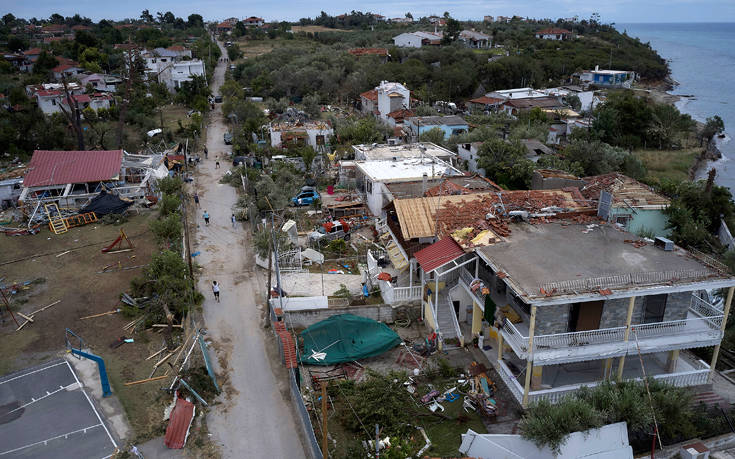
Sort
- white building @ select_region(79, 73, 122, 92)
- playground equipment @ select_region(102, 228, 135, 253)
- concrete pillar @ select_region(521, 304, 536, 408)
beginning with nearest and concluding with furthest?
1. concrete pillar @ select_region(521, 304, 536, 408)
2. playground equipment @ select_region(102, 228, 135, 253)
3. white building @ select_region(79, 73, 122, 92)

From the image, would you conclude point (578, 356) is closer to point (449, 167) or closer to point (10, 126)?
point (449, 167)

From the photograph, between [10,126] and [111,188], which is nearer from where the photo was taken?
[111,188]

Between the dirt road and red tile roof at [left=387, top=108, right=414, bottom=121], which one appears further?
red tile roof at [left=387, top=108, right=414, bottom=121]

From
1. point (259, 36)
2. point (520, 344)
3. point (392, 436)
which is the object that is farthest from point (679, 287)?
point (259, 36)

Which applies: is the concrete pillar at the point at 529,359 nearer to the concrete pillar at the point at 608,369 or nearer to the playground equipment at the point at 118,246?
the concrete pillar at the point at 608,369

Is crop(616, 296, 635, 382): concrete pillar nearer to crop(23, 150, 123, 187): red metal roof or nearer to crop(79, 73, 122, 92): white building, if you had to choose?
crop(23, 150, 123, 187): red metal roof

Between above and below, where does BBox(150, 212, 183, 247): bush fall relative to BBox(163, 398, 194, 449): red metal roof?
above

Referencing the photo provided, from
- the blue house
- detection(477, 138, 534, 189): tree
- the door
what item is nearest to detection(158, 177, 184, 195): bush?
detection(477, 138, 534, 189): tree
